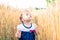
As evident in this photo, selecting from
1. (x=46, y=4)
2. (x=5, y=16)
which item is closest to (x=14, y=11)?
(x=5, y=16)

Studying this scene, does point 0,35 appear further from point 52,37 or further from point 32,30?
point 52,37

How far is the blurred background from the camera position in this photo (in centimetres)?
244

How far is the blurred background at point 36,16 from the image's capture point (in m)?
2.44

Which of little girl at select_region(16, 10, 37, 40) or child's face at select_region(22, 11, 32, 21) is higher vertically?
child's face at select_region(22, 11, 32, 21)

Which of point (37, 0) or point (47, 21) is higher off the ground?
point (37, 0)

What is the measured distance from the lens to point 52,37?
95.5 inches

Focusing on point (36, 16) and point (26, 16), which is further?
point (36, 16)

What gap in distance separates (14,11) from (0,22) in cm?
15

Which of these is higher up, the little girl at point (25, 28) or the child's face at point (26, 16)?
the child's face at point (26, 16)

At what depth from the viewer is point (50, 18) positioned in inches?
96.4

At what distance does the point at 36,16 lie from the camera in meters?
2.45

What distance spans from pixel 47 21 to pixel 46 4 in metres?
0.14

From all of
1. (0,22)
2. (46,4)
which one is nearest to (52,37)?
(46,4)

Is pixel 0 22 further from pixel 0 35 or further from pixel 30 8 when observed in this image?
pixel 30 8
